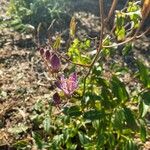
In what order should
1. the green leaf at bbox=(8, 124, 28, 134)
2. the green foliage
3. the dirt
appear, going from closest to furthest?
the green leaf at bbox=(8, 124, 28, 134), the dirt, the green foliage

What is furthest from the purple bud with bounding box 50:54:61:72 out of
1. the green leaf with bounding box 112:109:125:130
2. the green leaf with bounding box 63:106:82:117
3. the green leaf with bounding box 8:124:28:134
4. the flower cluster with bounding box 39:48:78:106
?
the green leaf with bounding box 8:124:28:134

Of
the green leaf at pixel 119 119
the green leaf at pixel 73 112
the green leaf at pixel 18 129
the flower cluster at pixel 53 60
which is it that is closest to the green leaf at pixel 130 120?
the green leaf at pixel 119 119

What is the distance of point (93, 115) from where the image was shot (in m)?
2.41

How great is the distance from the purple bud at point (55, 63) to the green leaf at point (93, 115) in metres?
0.32

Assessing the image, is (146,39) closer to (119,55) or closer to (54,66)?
(119,55)

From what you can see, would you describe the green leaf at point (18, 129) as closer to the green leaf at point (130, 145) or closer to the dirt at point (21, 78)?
the dirt at point (21, 78)

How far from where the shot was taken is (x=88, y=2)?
5145 mm

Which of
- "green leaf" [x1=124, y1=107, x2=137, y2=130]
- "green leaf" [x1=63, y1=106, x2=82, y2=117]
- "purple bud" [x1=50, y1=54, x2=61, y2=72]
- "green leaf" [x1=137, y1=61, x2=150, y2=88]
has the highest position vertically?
"purple bud" [x1=50, y1=54, x2=61, y2=72]

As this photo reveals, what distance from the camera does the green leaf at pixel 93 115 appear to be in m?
2.40

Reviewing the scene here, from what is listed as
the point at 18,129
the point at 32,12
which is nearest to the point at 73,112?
the point at 18,129

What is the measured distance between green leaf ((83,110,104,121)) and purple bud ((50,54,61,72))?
321mm

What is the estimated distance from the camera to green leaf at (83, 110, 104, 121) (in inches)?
94.6

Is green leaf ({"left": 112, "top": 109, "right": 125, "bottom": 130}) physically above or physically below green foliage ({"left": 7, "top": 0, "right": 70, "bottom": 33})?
above

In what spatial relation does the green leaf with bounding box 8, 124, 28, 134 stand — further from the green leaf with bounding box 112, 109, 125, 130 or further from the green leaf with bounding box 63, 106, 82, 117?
the green leaf with bounding box 112, 109, 125, 130
